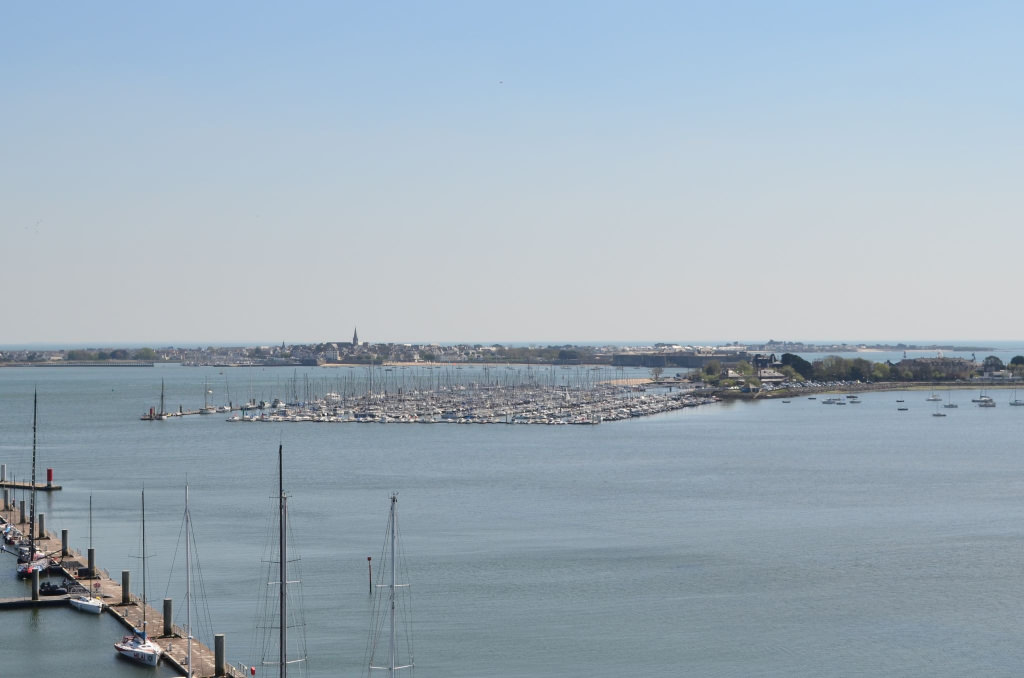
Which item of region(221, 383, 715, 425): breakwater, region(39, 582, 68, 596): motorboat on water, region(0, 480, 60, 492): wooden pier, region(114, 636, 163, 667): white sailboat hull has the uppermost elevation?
region(221, 383, 715, 425): breakwater

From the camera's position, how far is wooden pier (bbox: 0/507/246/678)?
2383cm

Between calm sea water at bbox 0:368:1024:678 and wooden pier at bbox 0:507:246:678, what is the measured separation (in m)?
0.44

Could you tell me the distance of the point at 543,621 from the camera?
27.7m

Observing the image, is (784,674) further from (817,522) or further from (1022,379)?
(1022,379)

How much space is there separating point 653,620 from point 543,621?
93.4 inches

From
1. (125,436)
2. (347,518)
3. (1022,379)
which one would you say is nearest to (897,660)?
(347,518)

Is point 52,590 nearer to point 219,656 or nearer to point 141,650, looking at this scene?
point 141,650

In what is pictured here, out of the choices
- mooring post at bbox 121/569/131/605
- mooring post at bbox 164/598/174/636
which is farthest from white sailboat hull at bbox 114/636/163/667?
mooring post at bbox 121/569/131/605

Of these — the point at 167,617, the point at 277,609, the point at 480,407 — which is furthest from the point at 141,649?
the point at 480,407

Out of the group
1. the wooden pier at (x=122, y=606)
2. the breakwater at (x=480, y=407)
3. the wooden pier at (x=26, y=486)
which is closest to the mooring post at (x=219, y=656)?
the wooden pier at (x=122, y=606)

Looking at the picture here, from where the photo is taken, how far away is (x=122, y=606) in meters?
28.1

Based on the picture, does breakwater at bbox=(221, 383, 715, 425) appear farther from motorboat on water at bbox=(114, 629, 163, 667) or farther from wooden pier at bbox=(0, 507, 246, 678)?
motorboat on water at bbox=(114, 629, 163, 667)

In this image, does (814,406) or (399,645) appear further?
(814,406)

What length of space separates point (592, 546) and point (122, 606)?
13.2m
